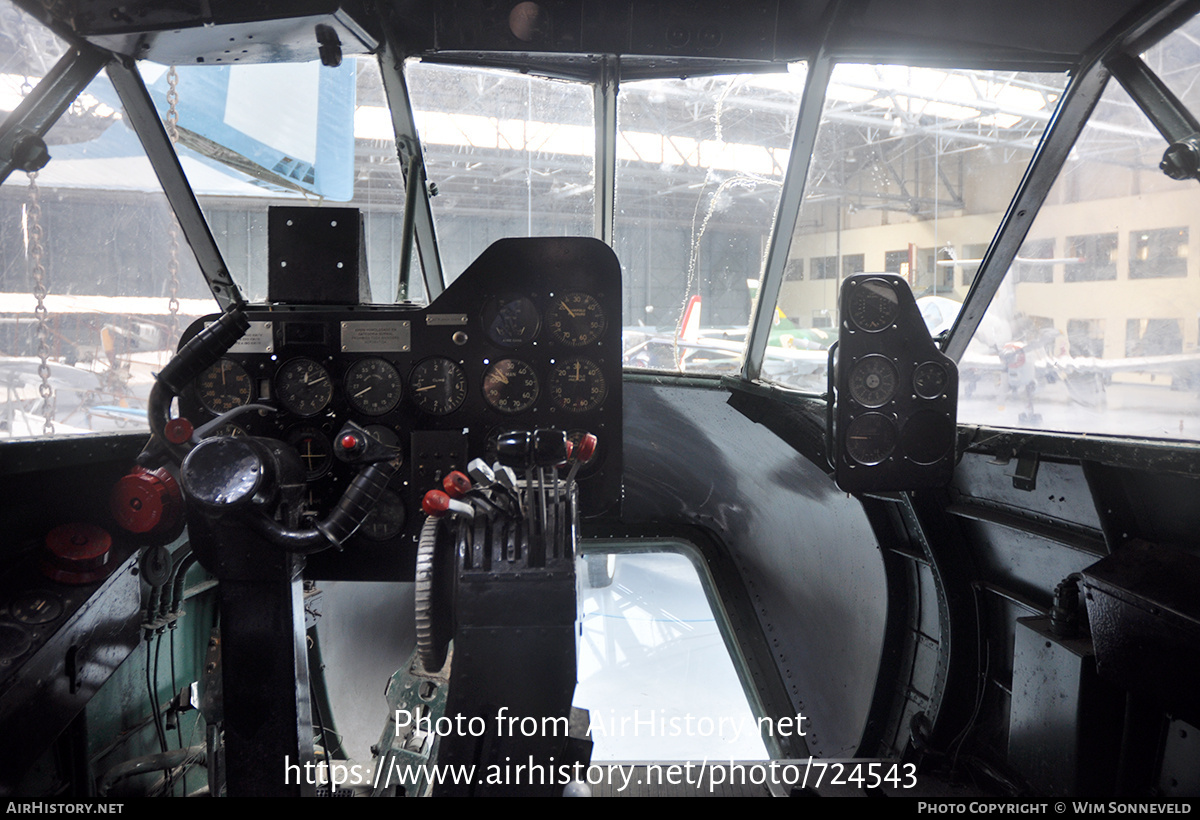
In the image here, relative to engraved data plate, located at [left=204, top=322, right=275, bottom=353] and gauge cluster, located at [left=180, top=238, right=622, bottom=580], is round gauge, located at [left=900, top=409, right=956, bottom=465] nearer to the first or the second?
gauge cluster, located at [left=180, top=238, right=622, bottom=580]

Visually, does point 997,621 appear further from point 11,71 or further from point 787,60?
point 11,71

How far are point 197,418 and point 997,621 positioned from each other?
Result: 2954mm

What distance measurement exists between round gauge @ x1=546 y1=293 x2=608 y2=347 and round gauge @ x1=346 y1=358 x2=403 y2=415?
0.64 metres

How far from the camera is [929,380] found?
2.22m

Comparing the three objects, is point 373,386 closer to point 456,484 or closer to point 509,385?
point 509,385

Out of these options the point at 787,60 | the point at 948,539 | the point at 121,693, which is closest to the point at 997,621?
the point at 948,539

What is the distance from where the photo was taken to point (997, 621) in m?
2.33

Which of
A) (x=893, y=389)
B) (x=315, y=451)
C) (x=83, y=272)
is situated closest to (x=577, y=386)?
(x=315, y=451)

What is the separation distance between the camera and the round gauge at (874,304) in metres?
2.20

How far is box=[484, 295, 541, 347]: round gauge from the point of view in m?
2.77

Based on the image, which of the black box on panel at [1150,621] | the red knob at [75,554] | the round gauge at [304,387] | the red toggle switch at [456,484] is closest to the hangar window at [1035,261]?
the black box on panel at [1150,621]

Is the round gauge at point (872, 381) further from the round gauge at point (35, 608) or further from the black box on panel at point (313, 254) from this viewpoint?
the round gauge at point (35, 608)

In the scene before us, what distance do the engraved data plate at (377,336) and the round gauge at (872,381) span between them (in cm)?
162

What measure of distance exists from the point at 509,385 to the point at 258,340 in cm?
97
